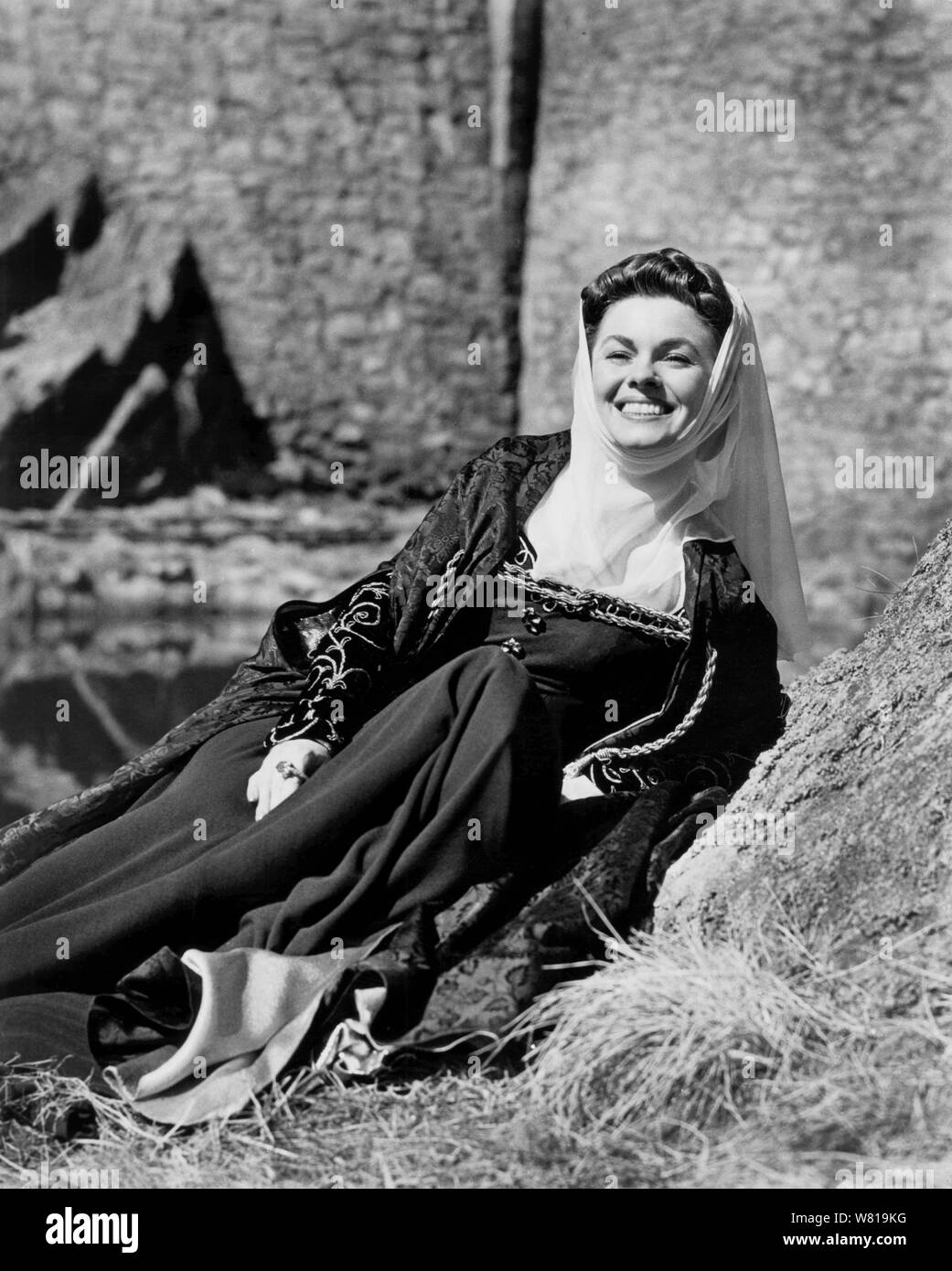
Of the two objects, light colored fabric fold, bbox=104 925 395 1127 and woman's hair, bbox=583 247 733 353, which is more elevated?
woman's hair, bbox=583 247 733 353

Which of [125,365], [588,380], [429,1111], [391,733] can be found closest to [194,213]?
[125,365]

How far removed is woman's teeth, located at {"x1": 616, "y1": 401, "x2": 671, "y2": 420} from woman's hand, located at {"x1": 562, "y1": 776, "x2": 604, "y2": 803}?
2.82ft

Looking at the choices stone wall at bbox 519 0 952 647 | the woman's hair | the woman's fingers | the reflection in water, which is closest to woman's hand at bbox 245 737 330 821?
the woman's fingers

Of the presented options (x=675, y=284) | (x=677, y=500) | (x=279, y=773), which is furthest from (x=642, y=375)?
(x=279, y=773)

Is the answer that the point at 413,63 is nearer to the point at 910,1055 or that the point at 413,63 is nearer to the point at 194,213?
the point at 194,213

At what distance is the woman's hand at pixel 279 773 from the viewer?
3795 mm

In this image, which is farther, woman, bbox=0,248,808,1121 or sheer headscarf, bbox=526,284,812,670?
sheer headscarf, bbox=526,284,812,670

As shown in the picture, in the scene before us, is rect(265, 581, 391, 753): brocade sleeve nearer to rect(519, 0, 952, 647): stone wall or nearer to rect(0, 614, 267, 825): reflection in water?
rect(0, 614, 267, 825): reflection in water

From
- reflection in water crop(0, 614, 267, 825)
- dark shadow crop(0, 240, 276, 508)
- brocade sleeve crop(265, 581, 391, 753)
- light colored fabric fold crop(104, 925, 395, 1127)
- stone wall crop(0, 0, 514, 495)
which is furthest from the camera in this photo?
stone wall crop(0, 0, 514, 495)

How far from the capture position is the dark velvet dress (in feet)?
11.6

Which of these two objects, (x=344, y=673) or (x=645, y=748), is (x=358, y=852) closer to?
(x=344, y=673)

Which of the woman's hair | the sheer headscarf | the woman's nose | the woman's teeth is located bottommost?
the sheer headscarf

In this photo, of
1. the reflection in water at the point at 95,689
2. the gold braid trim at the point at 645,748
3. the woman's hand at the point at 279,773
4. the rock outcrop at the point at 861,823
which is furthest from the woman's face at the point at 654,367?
the reflection in water at the point at 95,689

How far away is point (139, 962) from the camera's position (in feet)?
11.9
